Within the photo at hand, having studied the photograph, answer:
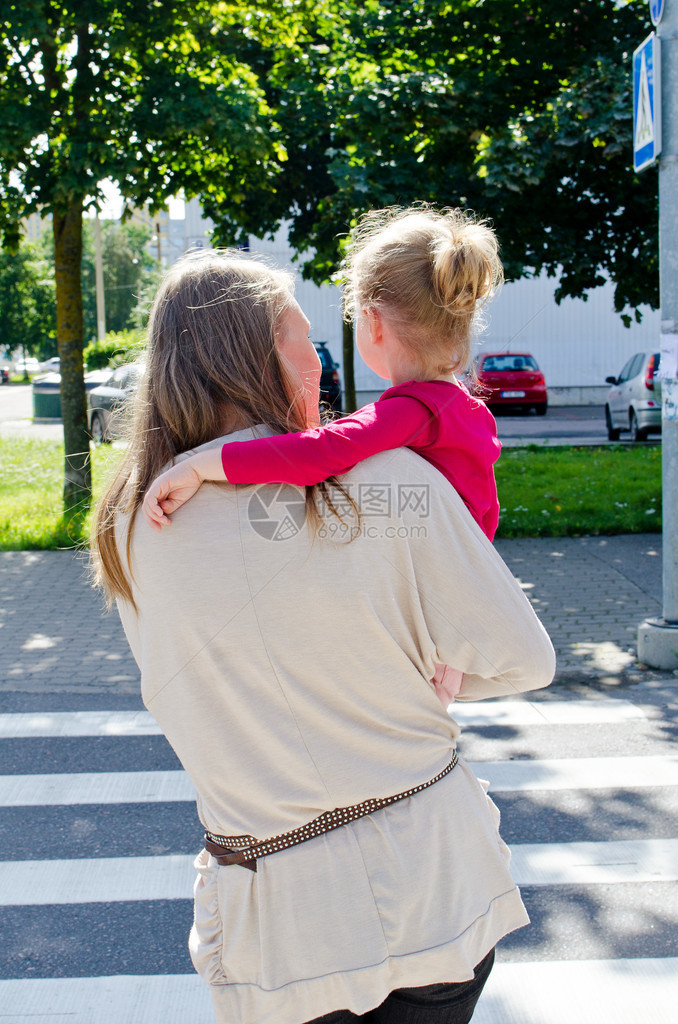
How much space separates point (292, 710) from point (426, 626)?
0.75 ft

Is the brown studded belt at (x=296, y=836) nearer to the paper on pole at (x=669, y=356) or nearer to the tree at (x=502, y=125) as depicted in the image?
the paper on pole at (x=669, y=356)

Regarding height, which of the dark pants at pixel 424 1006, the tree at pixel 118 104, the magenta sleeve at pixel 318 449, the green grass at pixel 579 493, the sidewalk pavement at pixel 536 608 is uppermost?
the tree at pixel 118 104

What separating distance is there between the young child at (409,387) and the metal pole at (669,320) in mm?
4683

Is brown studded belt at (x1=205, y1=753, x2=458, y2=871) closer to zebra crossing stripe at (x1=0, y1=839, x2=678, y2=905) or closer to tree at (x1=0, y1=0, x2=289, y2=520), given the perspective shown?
zebra crossing stripe at (x1=0, y1=839, x2=678, y2=905)

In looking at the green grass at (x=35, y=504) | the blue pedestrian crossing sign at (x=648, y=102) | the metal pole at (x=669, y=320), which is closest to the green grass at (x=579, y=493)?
the metal pole at (x=669, y=320)

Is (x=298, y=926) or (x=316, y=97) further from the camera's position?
(x=316, y=97)

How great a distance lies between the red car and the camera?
2600cm

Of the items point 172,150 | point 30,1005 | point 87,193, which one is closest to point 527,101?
point 172,150

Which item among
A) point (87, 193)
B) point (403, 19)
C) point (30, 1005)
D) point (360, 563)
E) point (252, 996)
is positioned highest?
point (403, 19)

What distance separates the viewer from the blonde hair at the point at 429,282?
1.45 meters

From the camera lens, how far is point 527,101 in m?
10.6

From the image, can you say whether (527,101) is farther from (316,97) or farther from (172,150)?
(172,150)

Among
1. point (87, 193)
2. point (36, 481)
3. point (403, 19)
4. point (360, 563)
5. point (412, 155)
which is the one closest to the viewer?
point (360, 563)

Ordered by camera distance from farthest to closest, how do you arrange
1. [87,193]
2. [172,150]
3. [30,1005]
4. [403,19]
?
[403,19] < [172,150] < [87,193] < [30,1005]
